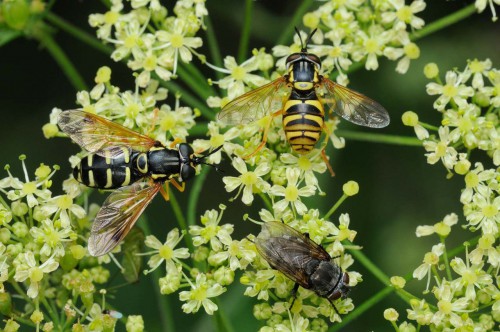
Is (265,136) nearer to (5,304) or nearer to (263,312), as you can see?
(263,312)

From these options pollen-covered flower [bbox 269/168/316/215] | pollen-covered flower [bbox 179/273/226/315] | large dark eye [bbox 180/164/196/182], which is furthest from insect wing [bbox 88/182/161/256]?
pollen-covered flower [bbox 269/168/316/215]

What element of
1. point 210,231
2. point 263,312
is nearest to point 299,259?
point 263,312

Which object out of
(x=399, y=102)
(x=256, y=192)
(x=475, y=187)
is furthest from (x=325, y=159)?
(x=399, y=102)

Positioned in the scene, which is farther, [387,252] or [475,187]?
[387,252]

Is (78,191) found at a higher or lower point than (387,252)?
higher

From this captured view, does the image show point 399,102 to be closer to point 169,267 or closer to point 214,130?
point 214,130

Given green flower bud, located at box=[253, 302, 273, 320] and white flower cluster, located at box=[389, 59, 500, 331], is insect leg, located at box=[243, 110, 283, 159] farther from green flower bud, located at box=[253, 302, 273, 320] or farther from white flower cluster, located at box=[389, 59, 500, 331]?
green flower bud, located at box=[253, 302, 273, 320]

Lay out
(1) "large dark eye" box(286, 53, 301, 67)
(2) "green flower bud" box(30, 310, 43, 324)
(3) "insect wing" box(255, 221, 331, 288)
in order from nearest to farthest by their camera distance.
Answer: (3) "insect wing" box(255, 221, 331, 288), (2) "green flower bud" box(30, 310, 43, 324), (1) "large dark eye" box(286, 53, 301, 67)
